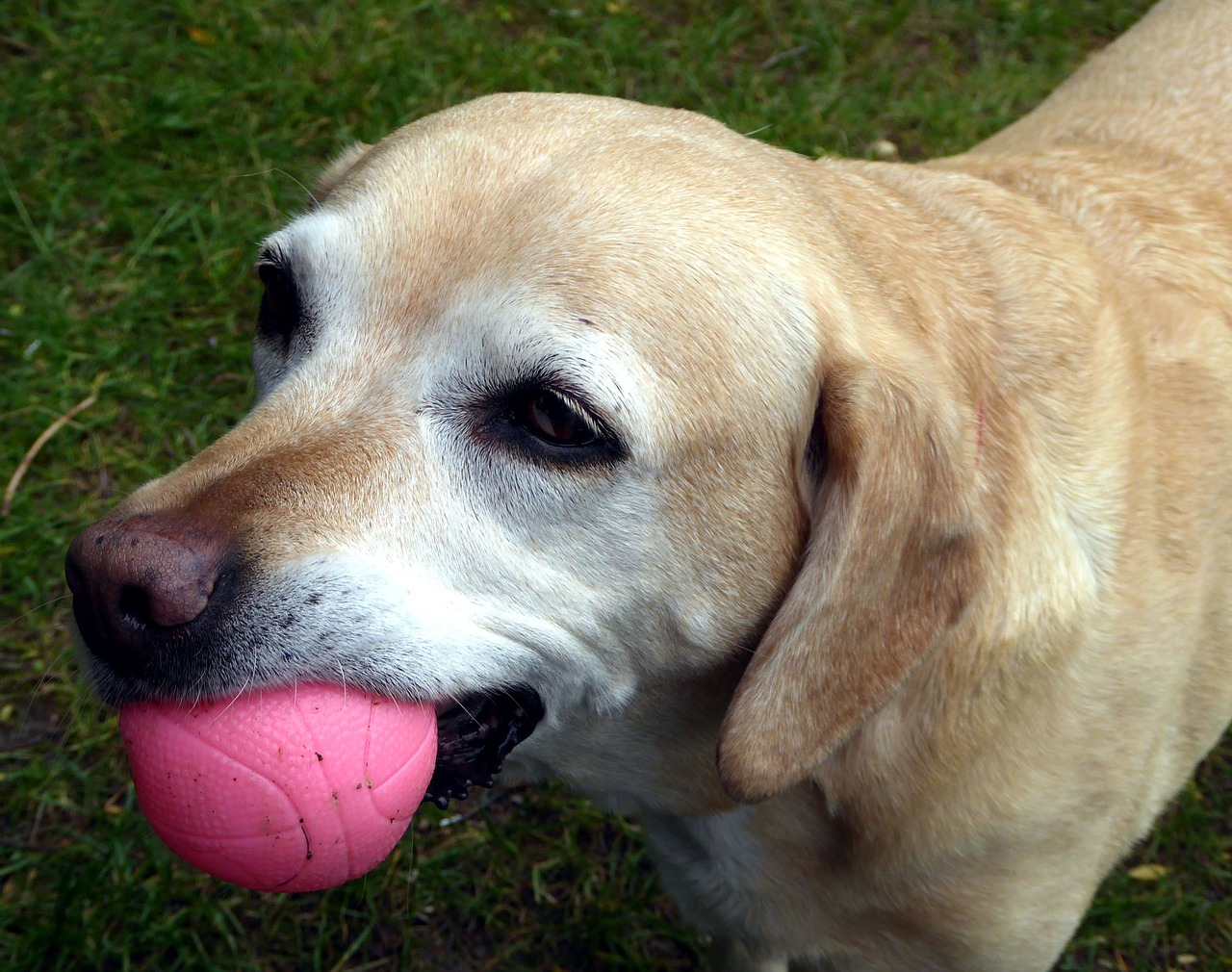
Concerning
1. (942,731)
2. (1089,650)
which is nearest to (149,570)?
(942,731)

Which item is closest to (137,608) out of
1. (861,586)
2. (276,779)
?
(276,779)

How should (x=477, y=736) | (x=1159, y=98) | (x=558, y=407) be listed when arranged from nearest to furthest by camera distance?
(x=558, y=407), (x=477, y=736), (x=1159, y=98)

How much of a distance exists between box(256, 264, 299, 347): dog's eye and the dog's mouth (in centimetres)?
89

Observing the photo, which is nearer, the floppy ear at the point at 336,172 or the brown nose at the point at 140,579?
the brown nose at the point at 140,579

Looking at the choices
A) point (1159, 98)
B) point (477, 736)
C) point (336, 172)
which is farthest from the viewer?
point (1159, 98)

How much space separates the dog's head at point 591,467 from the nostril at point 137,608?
51 mm

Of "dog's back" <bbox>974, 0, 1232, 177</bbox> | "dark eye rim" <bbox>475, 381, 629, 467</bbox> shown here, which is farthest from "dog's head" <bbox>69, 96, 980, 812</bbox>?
"dog's back" <bbox>974, 0, 1232, 177</bbox>

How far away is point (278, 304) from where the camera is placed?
239cm

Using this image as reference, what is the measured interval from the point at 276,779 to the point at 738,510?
37.0 inches

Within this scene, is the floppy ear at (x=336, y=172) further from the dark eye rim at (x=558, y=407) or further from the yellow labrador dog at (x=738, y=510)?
the dark eye rim at (x=558, y=407)

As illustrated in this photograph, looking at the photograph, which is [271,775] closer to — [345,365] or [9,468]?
[345,365]

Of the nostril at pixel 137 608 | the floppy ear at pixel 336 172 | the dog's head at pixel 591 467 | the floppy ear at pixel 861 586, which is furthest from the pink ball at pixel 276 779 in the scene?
the floppy ear at pixel 336 172

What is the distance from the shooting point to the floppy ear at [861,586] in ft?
6.66

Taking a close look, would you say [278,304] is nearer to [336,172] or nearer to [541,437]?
[336,172]
